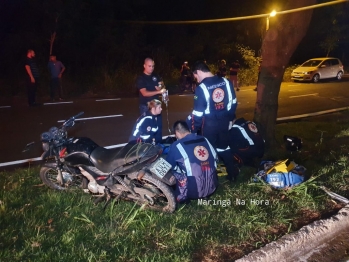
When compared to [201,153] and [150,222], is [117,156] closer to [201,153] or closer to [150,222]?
[150,222]

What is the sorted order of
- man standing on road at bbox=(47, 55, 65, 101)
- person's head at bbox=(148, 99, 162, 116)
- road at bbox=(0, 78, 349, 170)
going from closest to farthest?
person's head at bbox=(148, 99, 162, 116) → road at bbox=(0, 78, 349, 170) → man standing on road at bbox=(47, 55, 65, 101)

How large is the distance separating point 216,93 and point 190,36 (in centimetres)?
2081

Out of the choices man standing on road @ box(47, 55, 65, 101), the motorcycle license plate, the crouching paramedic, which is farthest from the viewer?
man standing on road @ box(47, 55, 65, 101)

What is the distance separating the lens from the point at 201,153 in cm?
456

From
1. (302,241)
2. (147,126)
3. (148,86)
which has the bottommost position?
(302,241)

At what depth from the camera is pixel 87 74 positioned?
18.0 meters

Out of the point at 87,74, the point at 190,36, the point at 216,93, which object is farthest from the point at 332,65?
the point at 216,93

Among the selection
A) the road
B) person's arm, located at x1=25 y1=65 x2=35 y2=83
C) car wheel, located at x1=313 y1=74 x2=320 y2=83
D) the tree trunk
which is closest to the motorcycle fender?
the road

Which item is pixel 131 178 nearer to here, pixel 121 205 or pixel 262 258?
pixel 121 205

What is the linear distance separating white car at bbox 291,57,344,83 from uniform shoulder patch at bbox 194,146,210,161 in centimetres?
2011

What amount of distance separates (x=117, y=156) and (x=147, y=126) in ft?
3.59

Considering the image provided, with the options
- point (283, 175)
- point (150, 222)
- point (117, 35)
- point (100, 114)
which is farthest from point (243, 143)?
point (117, 35)

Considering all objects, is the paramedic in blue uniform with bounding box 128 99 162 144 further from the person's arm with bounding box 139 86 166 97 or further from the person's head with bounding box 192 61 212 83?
the person's arm with bounding box 139 86 166 97

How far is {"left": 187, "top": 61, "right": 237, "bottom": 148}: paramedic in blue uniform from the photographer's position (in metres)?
5.23
